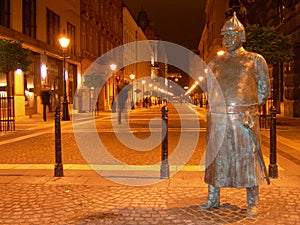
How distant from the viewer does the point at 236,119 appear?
15.5ft

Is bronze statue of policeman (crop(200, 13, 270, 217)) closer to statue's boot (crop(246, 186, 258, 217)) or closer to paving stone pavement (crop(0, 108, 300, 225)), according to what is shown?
statue's boot (crop(246, 186, 258, 217))

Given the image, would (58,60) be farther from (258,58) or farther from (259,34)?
(258,58)

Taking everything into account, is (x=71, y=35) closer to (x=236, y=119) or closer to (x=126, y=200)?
(x=126, y=200)

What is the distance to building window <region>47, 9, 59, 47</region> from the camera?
30719 millimetres

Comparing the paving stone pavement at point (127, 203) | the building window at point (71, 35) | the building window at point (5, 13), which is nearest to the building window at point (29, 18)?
the building window at point (5, 13)

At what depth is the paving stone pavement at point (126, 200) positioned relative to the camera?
486cm

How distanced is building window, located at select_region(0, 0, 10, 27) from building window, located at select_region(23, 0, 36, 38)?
2.37 meters

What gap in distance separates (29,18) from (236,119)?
81.0 ft

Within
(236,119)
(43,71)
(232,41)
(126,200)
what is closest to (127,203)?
(126,200)

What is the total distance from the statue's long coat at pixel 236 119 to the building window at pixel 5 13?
20.7 metres

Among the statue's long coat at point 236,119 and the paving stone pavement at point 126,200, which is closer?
the statue's long coat at point 236,119

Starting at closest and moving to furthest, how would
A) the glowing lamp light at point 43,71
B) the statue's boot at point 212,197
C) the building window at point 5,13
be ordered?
the statue's boot at point 212,197 < the building window at point 5,13 < the glowing lamp light at point 43,71

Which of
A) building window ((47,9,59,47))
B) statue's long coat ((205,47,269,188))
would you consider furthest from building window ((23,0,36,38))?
statue's long coat ((205,47,269,188))

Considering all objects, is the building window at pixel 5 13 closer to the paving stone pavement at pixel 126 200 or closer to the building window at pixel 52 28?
the building window at pixel 52 28
